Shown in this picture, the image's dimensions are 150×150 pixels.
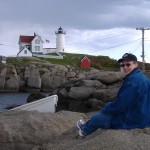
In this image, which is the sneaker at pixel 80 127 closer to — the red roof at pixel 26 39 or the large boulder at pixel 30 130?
the large boulder at pixel 30 130

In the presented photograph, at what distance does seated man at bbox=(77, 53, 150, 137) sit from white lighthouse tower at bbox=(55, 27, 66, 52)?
368 ft

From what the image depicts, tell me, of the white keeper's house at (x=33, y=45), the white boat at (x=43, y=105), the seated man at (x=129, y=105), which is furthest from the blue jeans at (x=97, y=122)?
the white keeper's house at (x=33, y=45)

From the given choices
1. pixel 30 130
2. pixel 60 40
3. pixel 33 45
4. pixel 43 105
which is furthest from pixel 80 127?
pixel 60 40

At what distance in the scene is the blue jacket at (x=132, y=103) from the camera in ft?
26.0

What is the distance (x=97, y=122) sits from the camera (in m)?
8.34

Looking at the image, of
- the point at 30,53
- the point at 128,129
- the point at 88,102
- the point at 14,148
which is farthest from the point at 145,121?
the point at 30,53

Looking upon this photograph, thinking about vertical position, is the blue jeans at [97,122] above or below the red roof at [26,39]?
below

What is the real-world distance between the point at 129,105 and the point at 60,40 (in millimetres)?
112409

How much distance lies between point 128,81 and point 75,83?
1123 inches

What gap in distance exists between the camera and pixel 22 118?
11.2 m

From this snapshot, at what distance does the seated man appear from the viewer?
7941 mm

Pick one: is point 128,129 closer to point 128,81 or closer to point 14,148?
point 128,81

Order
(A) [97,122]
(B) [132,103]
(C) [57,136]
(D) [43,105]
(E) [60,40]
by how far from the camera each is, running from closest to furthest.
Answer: (B) [132,103]
(A) [97,122]
(C) [57,136]
(D) [43,105]
(E) [60,40]

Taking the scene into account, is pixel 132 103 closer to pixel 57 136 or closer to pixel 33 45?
pixel 57 136
